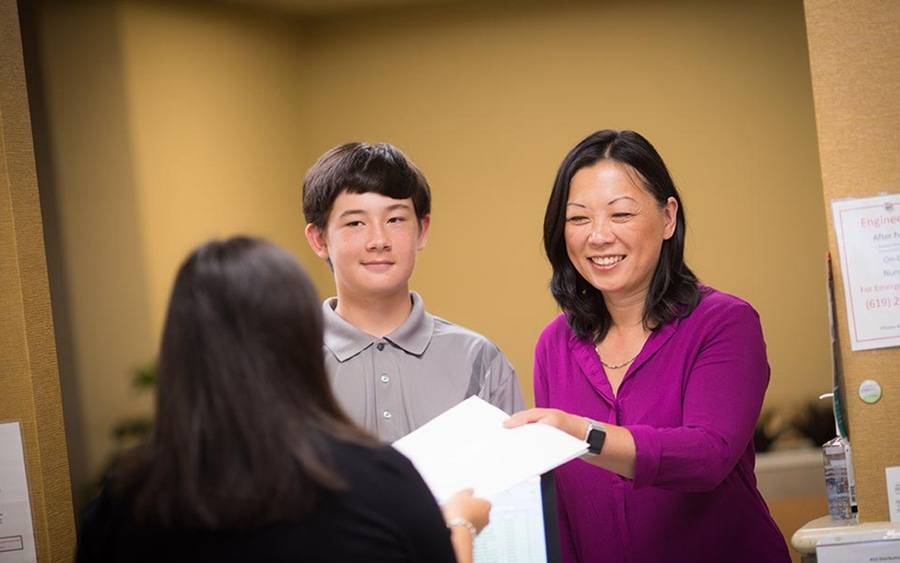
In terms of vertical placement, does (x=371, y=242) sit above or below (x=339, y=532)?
above

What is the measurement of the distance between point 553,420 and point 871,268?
3.44ft

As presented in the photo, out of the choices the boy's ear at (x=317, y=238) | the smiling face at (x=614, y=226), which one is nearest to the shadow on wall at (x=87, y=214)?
the boy's ear at (x=317, y=238)

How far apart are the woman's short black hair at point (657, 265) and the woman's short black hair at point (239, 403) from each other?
42.6 inches

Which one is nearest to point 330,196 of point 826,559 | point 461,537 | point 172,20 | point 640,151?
point 640,151

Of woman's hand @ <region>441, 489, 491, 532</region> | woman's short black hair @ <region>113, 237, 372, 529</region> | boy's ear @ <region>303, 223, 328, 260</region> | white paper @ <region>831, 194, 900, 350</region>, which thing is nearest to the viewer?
woman's short black hair @ <region>113, 237, 372, 529</region>

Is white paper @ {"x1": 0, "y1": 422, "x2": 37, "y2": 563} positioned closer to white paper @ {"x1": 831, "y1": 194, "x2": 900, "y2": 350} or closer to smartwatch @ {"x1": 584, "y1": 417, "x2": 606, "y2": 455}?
smartwatch @ {"x1": 584, "y1": 417, "x2": 606, "y2": 455}

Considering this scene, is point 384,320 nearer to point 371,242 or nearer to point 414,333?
point 414,333

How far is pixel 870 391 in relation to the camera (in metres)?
2.59

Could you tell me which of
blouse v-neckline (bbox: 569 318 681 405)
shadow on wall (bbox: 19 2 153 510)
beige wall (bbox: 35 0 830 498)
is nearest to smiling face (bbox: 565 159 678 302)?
blouse v-neckline (bbox: 569 318 681 405)

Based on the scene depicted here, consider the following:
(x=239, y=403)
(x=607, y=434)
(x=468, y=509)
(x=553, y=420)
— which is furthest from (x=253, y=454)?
(x=607, y=434)

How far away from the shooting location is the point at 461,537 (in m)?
1.64

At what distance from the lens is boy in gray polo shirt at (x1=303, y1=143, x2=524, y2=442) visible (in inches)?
90.0

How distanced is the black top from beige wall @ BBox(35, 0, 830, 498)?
17.4 feet

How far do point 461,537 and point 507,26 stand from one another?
6.24m
